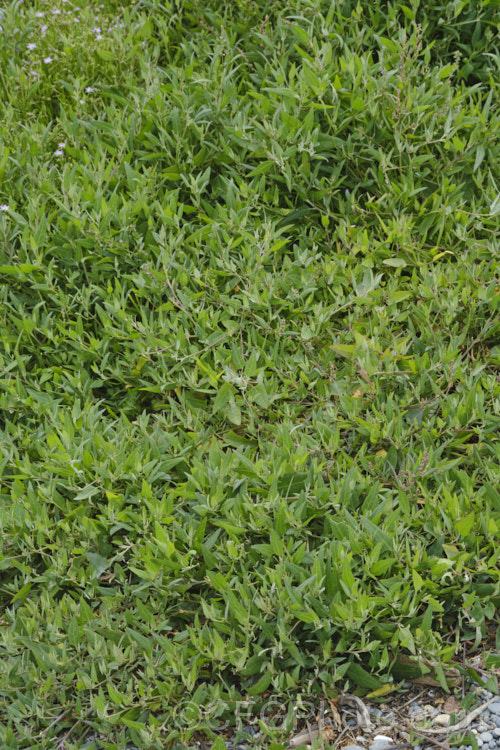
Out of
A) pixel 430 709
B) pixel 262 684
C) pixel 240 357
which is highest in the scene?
pixel 240 357

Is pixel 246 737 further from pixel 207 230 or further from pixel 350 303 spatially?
pixel 207 230

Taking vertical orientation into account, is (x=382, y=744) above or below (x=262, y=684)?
below

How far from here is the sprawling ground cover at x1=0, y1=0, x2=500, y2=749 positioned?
8.30 feet

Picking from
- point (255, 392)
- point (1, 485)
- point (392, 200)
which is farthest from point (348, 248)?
point (1, 485)

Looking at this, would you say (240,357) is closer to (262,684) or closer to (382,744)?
(262,684)

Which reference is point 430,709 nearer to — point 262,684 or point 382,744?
point 382,744

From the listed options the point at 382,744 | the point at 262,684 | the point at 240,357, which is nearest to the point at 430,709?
the point at 382,744

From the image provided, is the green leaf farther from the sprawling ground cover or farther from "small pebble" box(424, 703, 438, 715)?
"small pebble" box(424, 703, 438, 715)

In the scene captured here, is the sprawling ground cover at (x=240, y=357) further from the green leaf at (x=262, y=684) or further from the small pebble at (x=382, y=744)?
the small pebble at (x=382, y=744)

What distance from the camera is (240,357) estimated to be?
3309 millimetres

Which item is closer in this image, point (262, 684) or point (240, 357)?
point (262, 684)

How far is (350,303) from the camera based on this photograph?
3518 millimetres

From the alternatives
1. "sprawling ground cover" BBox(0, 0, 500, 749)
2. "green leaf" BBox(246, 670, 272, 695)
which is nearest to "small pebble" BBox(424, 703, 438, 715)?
"sprawling ground cover" BBox(0, 0, 500, 749)

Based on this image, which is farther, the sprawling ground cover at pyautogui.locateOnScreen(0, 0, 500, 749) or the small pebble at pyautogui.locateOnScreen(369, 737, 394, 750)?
the sprawling ground cover at pyautogui.locateOnScreen(0, 0, 500, 749)
